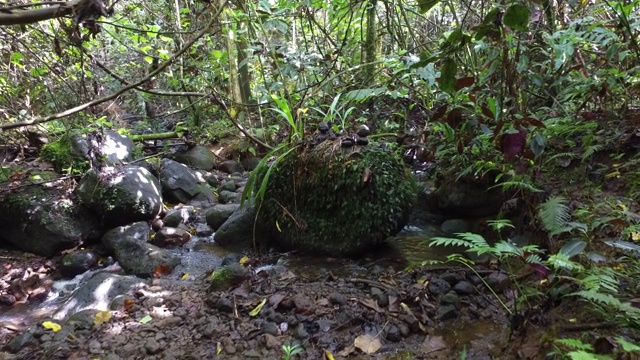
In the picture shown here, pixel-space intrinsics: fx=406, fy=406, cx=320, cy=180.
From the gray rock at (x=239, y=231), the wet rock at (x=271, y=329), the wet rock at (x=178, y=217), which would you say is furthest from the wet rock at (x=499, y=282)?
the wet rock at (x=178, y=217)

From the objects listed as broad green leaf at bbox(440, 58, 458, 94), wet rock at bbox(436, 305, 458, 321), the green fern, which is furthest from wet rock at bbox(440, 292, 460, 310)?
broad green leaf at bbox(440, 58, 458, 94)

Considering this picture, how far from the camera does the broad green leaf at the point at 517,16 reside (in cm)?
127

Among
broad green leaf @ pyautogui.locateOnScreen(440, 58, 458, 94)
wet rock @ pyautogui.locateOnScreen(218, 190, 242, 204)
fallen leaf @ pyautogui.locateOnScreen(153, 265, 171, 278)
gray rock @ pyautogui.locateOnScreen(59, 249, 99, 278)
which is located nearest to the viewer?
broad green leaf @ pyautogui.locateOnScreen(440, 58, 458, 94)

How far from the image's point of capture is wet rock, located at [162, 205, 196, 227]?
464 cm

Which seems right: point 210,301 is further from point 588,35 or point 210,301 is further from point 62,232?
point 588,35

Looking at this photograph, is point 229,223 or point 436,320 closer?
point 436,320

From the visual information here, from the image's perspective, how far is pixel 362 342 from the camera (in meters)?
2.28

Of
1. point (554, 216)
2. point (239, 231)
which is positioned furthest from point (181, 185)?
point (554, 216)

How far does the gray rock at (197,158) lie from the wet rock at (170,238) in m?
2.32

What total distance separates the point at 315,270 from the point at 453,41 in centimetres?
235

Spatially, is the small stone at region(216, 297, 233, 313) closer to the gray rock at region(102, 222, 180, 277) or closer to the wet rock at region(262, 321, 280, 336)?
the wet rock at region(262, 321, 280, 336)

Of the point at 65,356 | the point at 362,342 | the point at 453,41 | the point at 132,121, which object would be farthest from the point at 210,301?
the point at 132,121

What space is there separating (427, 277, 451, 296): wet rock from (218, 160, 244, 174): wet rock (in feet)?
15.2

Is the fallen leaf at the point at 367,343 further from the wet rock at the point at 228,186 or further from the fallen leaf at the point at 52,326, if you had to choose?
the wet rock at the point at 228,186
